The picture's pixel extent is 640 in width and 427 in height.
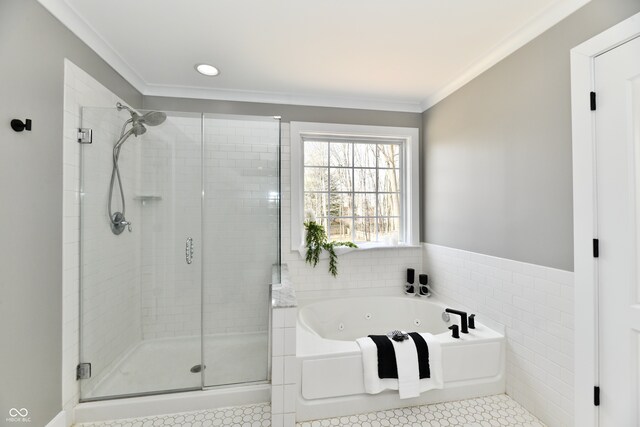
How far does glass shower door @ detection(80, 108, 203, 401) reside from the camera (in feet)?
6.64

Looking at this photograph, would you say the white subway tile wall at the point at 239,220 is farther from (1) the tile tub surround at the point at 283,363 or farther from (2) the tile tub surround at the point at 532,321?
(2) the tile tub surround at the point at 532,321

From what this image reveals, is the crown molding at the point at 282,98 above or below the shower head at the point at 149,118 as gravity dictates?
above

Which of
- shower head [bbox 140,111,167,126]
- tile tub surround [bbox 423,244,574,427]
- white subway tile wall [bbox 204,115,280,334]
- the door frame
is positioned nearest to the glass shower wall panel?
white subway tile wall [bbox 204,115,280,334]

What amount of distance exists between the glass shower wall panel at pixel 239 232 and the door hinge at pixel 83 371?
0.69 metres

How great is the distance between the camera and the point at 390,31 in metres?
1.83

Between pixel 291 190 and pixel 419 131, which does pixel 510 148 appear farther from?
pixel 291 190

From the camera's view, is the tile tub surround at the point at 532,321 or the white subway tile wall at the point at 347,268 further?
the white subway tile wall at the point at 347,268

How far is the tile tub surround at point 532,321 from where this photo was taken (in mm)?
1615

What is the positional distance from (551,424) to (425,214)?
1834 mm

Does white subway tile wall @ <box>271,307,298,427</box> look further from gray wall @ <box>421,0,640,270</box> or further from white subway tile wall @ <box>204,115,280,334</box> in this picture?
gray wall @ <box>421,0,640,270</box>

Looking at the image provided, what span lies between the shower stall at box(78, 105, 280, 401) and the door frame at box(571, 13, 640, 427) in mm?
1843

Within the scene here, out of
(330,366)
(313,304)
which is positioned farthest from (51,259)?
(313,304)

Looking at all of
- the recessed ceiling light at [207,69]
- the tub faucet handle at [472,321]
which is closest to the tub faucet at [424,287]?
the tub faucet handle at [472,321]

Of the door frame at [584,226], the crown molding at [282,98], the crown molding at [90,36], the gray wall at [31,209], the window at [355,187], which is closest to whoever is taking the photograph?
the gray wall at [31,209]
